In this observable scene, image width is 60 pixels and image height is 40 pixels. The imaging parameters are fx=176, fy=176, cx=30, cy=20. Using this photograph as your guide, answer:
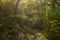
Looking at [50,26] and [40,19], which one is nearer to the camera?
[50,26]

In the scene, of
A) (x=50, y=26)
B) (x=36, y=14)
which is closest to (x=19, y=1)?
(x=36, y=14)

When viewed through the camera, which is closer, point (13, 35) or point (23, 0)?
point (13, 35)

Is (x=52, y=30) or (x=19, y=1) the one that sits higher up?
(x=19, y=1)

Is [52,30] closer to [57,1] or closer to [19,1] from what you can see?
[57,1]

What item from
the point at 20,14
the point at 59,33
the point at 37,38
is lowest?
the point at 37,38

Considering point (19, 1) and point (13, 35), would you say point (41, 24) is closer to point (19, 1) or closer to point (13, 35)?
point (19, 1)

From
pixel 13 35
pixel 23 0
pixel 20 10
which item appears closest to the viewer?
pixel 13 35

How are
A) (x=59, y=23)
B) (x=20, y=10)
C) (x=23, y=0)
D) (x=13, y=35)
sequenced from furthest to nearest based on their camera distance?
(x=23, y=0)
(x=20, y=10)
(x=59, y=23)
(x=13, y=35)

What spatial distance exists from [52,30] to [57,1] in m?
1.04

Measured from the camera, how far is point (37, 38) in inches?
246

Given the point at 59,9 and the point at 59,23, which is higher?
the point at 59,9

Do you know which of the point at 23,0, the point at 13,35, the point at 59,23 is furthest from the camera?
the point at 23,0

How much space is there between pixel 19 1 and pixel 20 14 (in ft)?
2.13

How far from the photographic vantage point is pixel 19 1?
6184 mm
